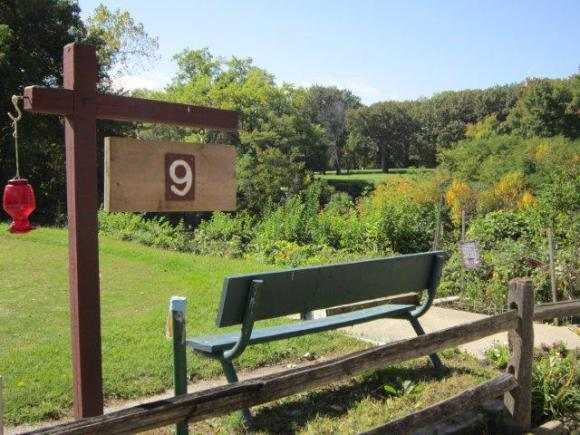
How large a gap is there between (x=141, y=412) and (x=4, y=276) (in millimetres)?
8096

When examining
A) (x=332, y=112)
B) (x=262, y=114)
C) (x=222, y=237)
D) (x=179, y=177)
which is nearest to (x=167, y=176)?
(x=179, y=177)

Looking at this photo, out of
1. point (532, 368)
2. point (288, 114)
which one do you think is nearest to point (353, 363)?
point (532, 368)

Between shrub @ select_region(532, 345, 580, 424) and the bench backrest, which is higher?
the bench backrest

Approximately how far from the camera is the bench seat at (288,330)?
4.27 metres

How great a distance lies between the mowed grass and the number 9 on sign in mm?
2000

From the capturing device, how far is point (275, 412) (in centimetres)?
A: 434

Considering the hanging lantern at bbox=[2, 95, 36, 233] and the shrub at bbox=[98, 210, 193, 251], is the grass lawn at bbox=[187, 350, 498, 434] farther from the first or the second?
the shrub at bbox=[98, 210, 193, 251]

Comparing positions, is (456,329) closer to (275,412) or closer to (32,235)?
(275,412)

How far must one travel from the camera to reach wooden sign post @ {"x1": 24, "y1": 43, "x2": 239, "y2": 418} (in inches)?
123

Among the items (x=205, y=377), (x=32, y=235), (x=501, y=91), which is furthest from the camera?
(x=501, y=91)

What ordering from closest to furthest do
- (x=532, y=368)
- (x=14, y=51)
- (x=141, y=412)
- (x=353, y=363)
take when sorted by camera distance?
(x=141, y=412) < (x=353, y=363) < (x=532, y=368) < (x=14, y=51)

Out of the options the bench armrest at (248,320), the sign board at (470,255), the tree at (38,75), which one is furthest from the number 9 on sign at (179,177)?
the tree at (38,75)

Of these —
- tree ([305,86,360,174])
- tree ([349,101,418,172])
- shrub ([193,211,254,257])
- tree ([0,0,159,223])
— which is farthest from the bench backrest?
tree ([349,101,418,172])

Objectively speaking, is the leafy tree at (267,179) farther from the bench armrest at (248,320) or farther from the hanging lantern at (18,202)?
the hanging lantern at (18,202)
